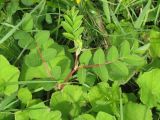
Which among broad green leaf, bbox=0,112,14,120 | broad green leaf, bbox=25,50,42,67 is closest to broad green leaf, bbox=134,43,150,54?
broad green leaf, bbox=25,50,42,67

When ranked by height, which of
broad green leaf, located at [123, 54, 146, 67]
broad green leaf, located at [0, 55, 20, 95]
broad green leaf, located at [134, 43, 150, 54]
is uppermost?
broad green leaf, located at [134, 43, 150, 54]

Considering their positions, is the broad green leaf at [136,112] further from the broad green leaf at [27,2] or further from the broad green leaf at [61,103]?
the broad green leaf at [27,2]

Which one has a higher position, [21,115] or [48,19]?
[48,19]

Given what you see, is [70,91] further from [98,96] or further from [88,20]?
[88,20]

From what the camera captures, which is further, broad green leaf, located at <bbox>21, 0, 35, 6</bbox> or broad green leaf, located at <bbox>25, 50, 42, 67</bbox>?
broad green leaf, located at <bbox>21, 0, 35, 6</bbox>

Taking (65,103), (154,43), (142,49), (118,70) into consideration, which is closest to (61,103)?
(65,103)

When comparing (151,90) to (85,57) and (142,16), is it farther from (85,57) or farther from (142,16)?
(142,16)

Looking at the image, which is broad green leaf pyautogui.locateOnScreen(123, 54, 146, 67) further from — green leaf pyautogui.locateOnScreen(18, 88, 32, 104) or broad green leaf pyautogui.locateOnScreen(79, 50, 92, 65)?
green leaf pyautogui.locateOnScreen(18, 88, 32, 104)
